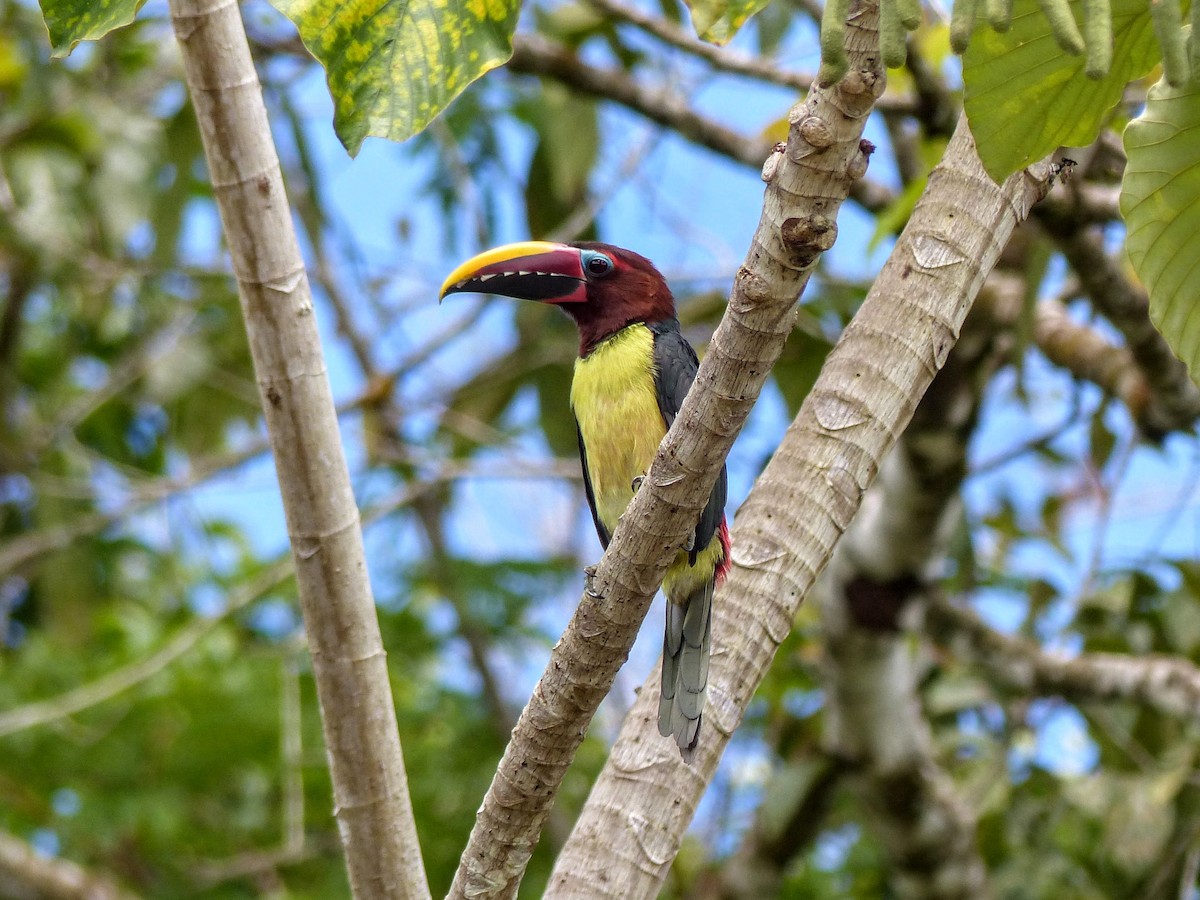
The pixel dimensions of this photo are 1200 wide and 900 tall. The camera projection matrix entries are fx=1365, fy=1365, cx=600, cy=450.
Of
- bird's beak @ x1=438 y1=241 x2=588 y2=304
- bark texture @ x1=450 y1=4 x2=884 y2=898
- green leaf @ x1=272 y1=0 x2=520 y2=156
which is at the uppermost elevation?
bird's beak @ x1=438 y1=241 x2=588 y2=304

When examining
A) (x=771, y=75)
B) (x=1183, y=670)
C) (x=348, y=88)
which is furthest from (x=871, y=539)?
(x=348, y=88)

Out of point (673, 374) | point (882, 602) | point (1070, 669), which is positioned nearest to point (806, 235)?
point (673, 374)

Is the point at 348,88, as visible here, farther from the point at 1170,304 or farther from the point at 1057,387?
the point at 1057,387

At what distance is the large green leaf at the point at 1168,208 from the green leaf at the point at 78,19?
1282 millimetres

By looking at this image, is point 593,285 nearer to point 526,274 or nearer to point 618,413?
point 526,274

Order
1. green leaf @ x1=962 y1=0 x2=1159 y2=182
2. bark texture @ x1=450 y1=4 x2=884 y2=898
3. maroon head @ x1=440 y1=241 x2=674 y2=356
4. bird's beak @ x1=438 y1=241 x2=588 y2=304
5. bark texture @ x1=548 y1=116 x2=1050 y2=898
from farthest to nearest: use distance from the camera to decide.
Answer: maroon head @ x1=440 y1=241 x2=674 y2=356, bird's beak @ x1=438 y1=241 x2=588 y2=304, bark texture @ x1=548 y1=116 x2=1050 y2=898, green leaf @ x1=962 y1=0 x2=1159 y2=182, bark texture @ x1=450 y1=4 x2=884 y2=898

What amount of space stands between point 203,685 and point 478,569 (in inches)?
55.7

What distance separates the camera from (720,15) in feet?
6.22

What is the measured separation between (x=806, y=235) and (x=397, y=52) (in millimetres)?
617

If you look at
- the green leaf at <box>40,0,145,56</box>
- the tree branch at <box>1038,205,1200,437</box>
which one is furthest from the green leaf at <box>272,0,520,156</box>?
the tree branch at <box>1038,205,1200,437</box>

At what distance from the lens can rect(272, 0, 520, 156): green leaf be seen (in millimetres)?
1721

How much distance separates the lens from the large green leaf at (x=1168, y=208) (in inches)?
67.7

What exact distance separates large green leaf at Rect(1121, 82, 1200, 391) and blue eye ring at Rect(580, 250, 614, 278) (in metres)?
1.58

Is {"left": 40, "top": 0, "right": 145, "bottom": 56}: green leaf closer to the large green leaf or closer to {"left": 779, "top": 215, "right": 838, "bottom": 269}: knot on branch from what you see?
{"left": 779, "top": 215, "right": 838, "bottom": 269}: knot on branch
